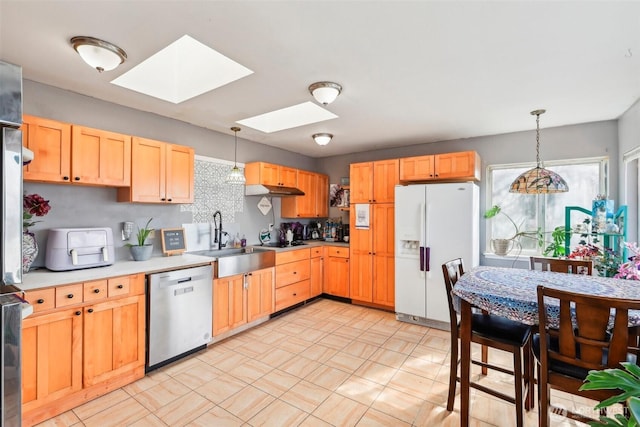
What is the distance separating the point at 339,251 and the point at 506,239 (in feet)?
7.85

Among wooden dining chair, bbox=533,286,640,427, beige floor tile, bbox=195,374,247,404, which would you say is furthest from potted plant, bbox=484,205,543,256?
beige floor tile, bbox=195,374,247,404

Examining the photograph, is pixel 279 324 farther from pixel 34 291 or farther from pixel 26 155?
pixel 26 155

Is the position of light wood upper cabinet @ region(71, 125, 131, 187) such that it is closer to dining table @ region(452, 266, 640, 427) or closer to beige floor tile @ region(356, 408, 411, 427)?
beige floor tile @ region(356, 408, 411, 427)

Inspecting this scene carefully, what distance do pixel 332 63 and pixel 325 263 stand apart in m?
3.40

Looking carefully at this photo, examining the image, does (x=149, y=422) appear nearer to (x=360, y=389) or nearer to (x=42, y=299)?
(x=42, y=299)

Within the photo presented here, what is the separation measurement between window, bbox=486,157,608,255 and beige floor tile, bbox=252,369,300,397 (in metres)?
3.26

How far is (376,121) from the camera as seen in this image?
3.57m

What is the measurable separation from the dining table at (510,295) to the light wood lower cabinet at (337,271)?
2.53 m

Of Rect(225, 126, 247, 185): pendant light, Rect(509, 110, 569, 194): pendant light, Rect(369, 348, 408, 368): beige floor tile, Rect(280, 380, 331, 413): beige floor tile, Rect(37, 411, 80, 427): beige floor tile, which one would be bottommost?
Rect(280, 380, 331, 413): beige floor tile

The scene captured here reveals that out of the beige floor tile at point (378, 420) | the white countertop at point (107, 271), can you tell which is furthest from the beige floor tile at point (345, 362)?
the white countertop at point (107, 271)

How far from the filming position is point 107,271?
2.46m

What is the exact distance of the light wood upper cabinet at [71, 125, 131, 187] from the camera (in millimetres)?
2533

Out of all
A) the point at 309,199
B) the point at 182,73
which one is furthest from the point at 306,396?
the point at 309,199

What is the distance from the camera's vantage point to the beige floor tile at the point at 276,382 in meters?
2.43
